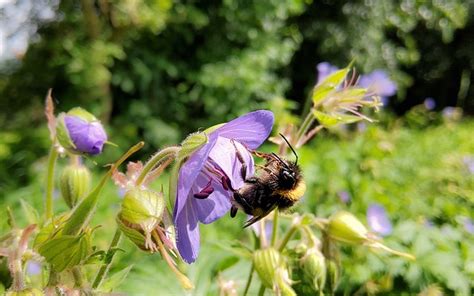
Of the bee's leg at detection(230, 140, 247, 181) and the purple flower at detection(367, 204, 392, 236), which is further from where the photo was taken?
the purple flower at detection(367, 204, 392, 236)

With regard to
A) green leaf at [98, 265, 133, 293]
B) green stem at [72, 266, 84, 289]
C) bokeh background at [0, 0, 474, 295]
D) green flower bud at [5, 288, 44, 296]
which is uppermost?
green flower bud at [5, 288, 44, 296]

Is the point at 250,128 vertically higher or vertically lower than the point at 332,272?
higher

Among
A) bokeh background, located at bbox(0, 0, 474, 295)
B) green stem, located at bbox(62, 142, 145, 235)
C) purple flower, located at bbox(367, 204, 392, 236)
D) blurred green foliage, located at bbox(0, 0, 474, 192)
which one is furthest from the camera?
blurred green foliage, located at bbox(0, 0, 474, 192)

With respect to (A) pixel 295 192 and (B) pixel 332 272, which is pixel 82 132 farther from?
(B) pixel 332 272

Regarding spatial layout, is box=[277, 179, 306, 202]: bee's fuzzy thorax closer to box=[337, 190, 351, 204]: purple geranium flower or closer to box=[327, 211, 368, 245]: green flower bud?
box=[327, 211, 368, 245]: green flower bud

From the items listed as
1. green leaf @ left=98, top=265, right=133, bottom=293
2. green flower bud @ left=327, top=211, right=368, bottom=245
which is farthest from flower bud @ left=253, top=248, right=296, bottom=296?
green leaf @ left=98, top=265, right=133, bottom=293

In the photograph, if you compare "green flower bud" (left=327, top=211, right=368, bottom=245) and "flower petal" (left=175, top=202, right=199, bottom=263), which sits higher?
"flower petal" (left=175, top=202, right=199, bottom=263)

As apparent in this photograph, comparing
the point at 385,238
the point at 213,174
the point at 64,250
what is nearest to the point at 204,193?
the point at 213,174
